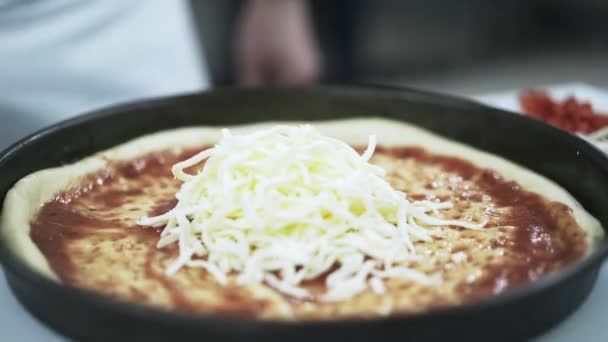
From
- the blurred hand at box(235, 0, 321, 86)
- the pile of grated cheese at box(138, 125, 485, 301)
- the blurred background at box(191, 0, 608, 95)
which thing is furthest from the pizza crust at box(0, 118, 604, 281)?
the blurred background at box(191, 0, 608, 95)

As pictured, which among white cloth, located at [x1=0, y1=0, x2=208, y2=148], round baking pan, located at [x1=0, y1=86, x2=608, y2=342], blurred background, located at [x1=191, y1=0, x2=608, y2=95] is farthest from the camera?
blurred background, located at [x1=191, y1=0, x2=608, y2=95]

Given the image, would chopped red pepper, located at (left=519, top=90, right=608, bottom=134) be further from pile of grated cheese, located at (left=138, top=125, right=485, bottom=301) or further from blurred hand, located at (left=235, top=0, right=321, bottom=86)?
blurred hand, located at (left=235, top=0, right=321, bottom=86)

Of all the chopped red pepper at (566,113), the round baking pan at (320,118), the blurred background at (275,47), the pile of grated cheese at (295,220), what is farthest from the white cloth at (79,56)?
the chopped red pepper at (566,113)

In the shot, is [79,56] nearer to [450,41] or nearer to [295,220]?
[295,220]

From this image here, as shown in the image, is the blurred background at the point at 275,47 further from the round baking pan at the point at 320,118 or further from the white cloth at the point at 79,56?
the round baking pan at the point at 320,118

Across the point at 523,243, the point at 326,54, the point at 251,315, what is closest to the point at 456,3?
the point at 326,54

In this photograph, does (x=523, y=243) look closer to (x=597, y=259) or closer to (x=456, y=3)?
(x=597, y=259)

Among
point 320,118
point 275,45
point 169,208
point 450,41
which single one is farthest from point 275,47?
point 450,41
